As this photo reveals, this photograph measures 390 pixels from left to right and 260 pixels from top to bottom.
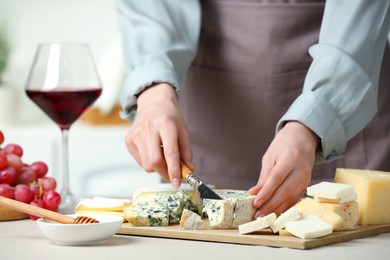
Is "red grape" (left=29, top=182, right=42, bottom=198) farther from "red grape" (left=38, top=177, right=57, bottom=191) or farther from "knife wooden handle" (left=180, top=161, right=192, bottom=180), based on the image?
"knife wooden handle" (left=180, top=161, right=192, bottom=180)

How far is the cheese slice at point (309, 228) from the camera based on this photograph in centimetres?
127

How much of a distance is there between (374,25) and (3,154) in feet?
2.63

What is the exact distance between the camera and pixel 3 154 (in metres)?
1.57

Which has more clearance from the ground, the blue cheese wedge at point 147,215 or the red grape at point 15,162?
the red grape at point 15,162

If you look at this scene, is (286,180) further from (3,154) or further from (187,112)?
(187,112)

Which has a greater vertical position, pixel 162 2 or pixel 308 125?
pixel 162 2

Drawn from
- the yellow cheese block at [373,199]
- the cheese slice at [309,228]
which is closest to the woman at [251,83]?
the yellow cheese block at [373,199]

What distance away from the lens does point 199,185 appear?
1484mm

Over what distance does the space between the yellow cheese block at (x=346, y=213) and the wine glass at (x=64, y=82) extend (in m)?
0.55

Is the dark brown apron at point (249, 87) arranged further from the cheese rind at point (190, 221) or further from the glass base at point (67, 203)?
the cheese rind at point (190, 221)

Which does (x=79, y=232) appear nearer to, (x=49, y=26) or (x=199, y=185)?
(x=199, y=185)

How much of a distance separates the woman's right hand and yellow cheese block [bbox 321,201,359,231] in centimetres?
29

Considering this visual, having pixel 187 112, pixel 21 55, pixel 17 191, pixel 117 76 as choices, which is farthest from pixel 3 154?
pixel 21 55

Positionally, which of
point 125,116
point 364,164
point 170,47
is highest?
point 170,47
